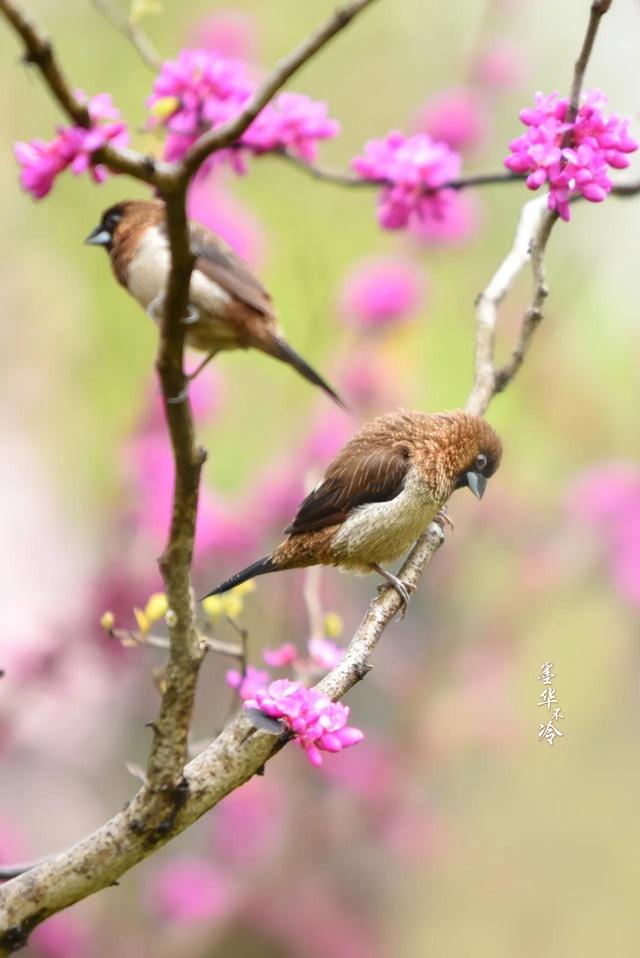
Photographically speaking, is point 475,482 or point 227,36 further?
point 227,36

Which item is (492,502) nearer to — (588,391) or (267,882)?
(588,391)

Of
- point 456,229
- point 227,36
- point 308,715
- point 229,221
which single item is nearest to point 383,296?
point 456,229

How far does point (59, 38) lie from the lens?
15.1ft

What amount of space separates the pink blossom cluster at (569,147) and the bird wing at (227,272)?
48cm

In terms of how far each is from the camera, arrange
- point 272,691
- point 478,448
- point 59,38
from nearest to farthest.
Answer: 1. point 272,691
2. point 478,448
3. point 59,38

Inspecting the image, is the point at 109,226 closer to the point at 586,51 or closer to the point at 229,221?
the point at 586,51

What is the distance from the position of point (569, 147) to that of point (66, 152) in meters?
0.63

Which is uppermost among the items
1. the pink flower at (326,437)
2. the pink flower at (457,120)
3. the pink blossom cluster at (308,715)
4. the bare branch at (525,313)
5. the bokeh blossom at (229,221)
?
the bokeh blossom at (229,221)

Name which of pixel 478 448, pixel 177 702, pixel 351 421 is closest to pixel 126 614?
pixel 351 421

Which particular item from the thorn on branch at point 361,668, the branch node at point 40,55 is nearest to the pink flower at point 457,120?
the thorn on branch at point 361,668

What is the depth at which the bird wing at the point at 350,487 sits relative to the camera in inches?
63.9

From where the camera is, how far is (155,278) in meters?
1.77

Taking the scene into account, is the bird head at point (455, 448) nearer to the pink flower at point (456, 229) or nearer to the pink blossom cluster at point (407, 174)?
the pink blossom cluster at point (407, 174)

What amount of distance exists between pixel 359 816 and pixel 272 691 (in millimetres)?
2740
